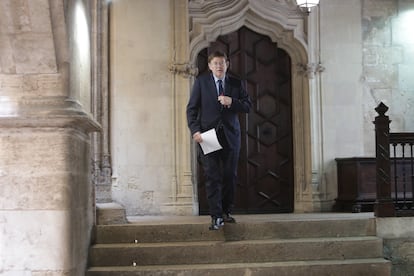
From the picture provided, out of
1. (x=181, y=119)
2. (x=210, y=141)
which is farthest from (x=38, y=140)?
(x=181, y=119)

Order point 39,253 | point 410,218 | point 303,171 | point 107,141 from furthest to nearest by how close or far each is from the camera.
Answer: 1. point 303,171
2. point 107,141
3. point 410,218
4. point 39,253

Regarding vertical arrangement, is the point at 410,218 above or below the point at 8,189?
below

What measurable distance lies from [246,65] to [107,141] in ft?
7.22

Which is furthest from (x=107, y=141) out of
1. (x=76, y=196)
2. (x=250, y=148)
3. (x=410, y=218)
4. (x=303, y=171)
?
(x=410, y=218)

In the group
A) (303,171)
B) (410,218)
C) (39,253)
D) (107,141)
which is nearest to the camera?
(39,253)

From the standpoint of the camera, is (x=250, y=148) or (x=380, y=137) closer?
(x=380, y=137)

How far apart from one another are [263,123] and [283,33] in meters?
1.27

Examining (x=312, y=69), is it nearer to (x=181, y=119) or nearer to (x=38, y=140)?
(x=181, y=119)

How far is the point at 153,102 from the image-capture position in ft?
26.6

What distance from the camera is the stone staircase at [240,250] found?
17.5ft

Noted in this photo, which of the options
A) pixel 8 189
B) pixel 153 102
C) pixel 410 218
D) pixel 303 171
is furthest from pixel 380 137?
pixel 8 189

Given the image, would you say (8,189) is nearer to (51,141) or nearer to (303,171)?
(51,141)

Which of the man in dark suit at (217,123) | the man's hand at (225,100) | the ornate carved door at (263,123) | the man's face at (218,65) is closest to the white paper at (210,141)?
the man in dark suit at (217,123)

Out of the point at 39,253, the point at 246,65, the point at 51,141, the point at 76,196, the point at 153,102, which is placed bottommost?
the point at 39,253
